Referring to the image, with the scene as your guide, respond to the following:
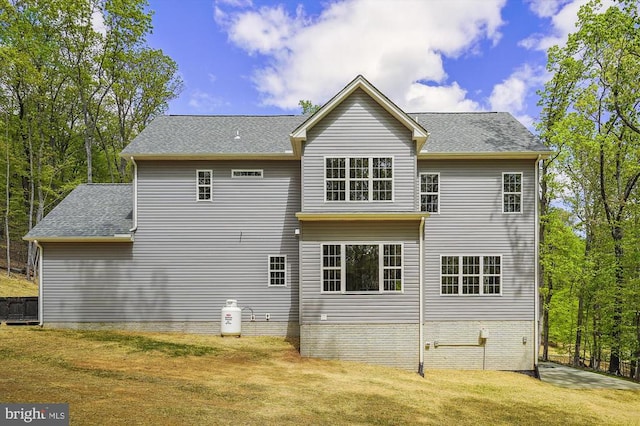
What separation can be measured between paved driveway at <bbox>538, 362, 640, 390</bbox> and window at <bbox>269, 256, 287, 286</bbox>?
11.0 meters

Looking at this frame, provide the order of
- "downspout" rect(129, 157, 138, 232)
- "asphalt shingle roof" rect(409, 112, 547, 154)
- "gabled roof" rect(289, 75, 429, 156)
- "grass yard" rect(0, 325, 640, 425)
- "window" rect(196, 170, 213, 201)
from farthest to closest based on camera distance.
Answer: "window" rect(196, 170, 213, 201)
"downspout" rect(129, 157, 138, 232)
"asphalt shingle roof" rect(409, 112, 547, 154)
"gabled roof" rect(289, 75, 429, 156)
"grass yard" rect(0, 325, 640, 425)

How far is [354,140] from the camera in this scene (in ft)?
44.4

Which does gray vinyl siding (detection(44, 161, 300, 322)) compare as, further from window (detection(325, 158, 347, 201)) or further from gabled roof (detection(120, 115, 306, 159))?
window (detection(325, 158, 347, 201))

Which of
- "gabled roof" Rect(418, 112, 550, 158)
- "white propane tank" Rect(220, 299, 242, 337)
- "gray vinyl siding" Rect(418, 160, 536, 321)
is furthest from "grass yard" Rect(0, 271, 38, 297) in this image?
"gabled roof" Rect(418, 112, 550, 158)

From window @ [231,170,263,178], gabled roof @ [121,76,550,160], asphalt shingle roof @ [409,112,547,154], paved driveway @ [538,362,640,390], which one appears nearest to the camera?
gabled roof @ [121,76,550,160]

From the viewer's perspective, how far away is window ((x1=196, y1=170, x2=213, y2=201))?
15480mm

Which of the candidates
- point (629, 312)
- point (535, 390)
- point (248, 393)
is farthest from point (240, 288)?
point (629, 312)

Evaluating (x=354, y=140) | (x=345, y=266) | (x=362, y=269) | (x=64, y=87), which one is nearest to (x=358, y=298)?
(x=362, y=269)

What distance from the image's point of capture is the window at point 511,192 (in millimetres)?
14828

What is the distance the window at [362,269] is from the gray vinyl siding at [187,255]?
270 centimetres

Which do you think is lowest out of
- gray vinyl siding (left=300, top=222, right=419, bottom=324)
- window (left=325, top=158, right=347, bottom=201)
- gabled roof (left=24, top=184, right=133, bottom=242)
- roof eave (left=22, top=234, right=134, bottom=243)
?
gray vinyl siding (left=300, top=222, right=419, bottom=324)

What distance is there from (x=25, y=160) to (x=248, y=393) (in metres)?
29.1

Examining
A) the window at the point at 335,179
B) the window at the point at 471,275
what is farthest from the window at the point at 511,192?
the window at the point at 335,179

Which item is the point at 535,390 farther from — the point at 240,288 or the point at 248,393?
the point at 240,288
